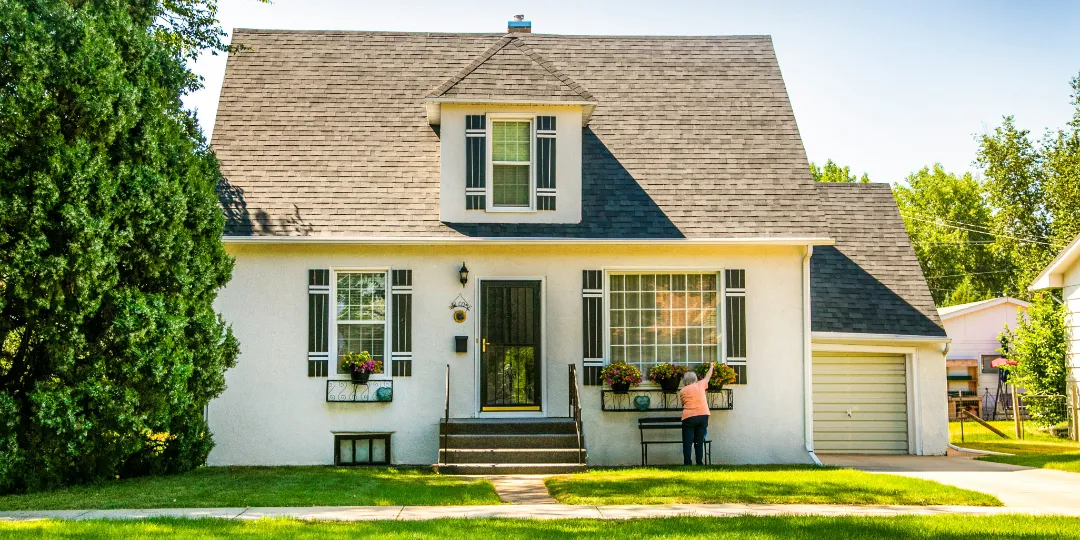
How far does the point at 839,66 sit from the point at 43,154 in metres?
12.3

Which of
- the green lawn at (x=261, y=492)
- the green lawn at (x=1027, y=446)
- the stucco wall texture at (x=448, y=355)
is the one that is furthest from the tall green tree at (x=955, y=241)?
the green lawn at (x=261, y=492)

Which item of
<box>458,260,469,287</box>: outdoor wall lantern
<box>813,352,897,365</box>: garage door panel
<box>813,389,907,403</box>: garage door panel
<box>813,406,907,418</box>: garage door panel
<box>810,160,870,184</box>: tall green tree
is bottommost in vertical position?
<box>813,406,907,418</box>: garage door panel

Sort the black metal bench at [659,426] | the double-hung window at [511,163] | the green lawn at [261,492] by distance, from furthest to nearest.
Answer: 1. the double-hung window at [511,163]
2. the black metal bench at [659,426]
3. the green lawn at [261,492]

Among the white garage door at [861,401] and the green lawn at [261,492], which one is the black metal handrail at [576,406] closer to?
the green lawn at [261,492]

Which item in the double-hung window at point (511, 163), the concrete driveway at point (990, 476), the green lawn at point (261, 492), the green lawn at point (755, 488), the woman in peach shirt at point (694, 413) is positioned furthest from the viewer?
the double-hung window at point (511, 163)

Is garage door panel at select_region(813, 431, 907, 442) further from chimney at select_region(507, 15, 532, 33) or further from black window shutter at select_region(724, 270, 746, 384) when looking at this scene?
chimney at select_region(507, 15, 532, 33)

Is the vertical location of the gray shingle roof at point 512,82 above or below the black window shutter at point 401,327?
above

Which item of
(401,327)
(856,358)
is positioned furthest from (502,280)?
(856,358)

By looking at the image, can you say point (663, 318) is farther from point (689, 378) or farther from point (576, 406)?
point (576, 406)

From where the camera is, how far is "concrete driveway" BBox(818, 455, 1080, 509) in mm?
10258

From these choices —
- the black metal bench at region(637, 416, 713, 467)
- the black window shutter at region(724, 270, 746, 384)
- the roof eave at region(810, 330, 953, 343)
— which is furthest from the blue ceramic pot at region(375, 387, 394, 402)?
the roof eave at region(810, 330, 953, 343)

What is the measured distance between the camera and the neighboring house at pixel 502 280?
13.7 meters

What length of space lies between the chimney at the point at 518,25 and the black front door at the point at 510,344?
19.0 feet

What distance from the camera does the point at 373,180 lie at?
14.6 metres
